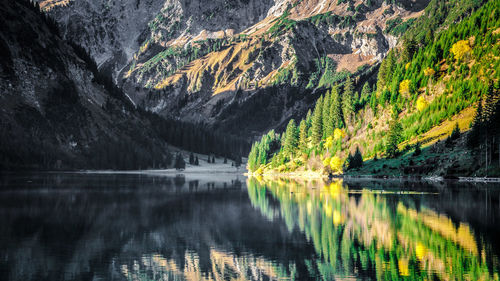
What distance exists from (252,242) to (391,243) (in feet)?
31.4

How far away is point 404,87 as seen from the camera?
15738cm

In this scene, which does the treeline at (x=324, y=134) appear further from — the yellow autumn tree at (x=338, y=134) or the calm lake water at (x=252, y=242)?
the calm lake water at (x=252, y=242)

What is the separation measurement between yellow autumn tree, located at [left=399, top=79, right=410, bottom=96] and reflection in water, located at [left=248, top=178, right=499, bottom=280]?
111 metres

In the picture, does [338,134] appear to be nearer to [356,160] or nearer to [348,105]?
[348,105]

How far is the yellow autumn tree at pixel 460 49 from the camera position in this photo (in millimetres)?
147250

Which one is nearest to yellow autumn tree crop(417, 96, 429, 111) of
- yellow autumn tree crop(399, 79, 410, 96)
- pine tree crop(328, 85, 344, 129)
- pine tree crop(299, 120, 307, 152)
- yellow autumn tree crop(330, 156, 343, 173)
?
yellow autumn tree crop(399, 79, 410, 96)

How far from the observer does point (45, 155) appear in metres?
188

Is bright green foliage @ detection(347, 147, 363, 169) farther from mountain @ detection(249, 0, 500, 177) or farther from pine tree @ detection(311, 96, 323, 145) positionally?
pine tree @ detection(311, 96, 323, 145)

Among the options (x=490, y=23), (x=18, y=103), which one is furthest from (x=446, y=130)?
(x=18, y=103)

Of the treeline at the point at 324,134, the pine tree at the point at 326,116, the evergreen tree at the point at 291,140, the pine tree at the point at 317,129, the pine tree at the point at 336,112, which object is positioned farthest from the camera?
the evergreen tree at the point at 291,140

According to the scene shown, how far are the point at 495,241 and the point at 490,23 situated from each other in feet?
458

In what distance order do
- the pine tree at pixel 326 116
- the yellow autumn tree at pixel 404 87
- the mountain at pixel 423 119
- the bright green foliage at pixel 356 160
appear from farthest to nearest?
the pine tree at pixel 326 116, the yellow autumn tree at pixel 404 87, the bright green foliage at pixel 356 160, the mountain at pixel 423 119

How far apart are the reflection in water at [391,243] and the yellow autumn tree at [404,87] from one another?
111 m

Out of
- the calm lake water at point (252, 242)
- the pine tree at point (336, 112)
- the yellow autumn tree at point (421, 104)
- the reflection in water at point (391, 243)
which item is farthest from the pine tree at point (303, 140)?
the reflection in water at point (391, 243)
